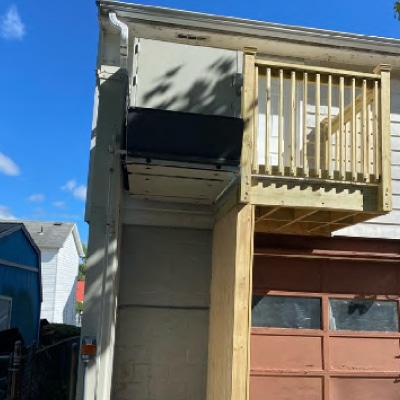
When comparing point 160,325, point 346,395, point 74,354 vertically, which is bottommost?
point 346,395

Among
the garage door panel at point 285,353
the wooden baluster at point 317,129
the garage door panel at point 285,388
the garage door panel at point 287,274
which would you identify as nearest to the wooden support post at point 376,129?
the wooden baluster at point 317,129

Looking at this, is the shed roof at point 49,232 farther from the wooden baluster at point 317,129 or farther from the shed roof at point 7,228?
the wooden baluster at point 317,129

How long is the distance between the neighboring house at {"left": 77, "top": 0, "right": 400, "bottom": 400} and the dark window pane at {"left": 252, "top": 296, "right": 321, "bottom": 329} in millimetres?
17

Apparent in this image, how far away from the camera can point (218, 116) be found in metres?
4.54

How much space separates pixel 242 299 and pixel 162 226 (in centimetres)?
188

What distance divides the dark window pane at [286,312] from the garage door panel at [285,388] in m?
0.62

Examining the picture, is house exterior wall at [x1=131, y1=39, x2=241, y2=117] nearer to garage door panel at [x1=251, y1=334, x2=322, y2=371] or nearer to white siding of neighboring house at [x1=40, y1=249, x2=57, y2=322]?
garage door panel at [x1=251, y1=334, x2=322, y2=371]

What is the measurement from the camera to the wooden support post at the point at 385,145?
185 inches

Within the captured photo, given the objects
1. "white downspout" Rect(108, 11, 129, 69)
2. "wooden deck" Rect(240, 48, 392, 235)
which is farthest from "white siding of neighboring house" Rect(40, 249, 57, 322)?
"wooden deck" Rect(240, 48, 392, 235)

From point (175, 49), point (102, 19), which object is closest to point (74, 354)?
point (175, 49)

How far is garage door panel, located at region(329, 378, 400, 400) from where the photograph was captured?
5816mm

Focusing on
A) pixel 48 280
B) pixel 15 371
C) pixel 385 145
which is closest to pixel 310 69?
pixel 385 145

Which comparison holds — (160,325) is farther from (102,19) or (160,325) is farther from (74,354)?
(102,19)

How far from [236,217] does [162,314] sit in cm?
184
